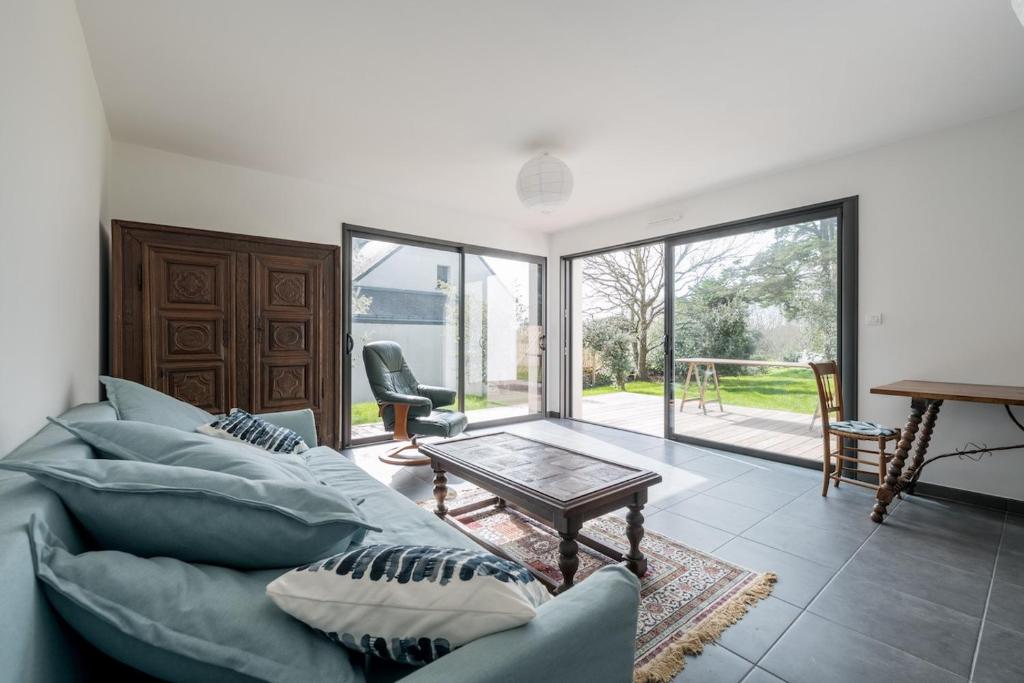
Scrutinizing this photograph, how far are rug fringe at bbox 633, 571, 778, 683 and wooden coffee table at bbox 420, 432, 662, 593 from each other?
0.37 meters

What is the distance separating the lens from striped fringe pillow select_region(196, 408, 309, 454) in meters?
2.05

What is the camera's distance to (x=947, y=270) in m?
3.17

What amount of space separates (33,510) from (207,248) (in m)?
3.11

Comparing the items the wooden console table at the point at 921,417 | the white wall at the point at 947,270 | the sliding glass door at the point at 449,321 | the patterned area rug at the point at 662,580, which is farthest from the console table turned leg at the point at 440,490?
the white wall at the point at 947,270

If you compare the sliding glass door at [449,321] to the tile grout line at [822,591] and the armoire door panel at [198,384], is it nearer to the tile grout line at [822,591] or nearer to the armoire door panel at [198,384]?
the armoire door panel at [198,384]

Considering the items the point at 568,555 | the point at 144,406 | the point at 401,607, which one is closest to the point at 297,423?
the point at 144,406

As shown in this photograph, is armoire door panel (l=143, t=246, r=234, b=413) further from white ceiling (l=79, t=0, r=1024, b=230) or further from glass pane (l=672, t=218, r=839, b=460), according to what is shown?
glass pane (l=672, t=218, r=839, b=460)

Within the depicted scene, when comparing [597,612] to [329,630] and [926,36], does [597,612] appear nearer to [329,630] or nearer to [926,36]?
[329,630]

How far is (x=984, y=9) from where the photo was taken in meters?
2.05

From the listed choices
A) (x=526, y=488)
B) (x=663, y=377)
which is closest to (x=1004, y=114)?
(x=663, y=377)

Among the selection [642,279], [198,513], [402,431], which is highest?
[642,279]

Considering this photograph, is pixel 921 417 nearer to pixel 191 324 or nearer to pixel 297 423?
pixel 297 423

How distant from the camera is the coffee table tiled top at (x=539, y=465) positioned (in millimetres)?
2053

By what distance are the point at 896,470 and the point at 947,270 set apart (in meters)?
1.49
